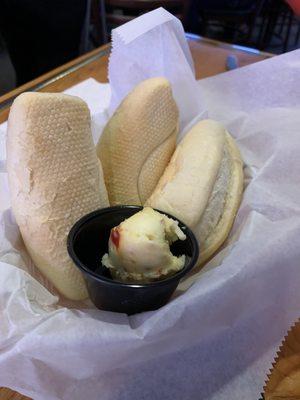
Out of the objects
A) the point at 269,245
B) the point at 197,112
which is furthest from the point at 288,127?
the point at 269,245

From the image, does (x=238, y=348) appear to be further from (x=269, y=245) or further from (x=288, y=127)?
(x=288, y=127)

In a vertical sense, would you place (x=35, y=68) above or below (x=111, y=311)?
below

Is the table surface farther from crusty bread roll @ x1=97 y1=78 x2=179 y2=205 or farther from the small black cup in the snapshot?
the small black cup

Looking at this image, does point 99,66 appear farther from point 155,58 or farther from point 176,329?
point 176,329

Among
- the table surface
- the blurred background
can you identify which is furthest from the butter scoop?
the blurred background

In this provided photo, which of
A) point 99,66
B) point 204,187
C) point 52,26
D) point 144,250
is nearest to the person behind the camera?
point 144,250

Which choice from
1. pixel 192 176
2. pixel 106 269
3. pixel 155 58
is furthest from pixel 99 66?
pixel 106 269
